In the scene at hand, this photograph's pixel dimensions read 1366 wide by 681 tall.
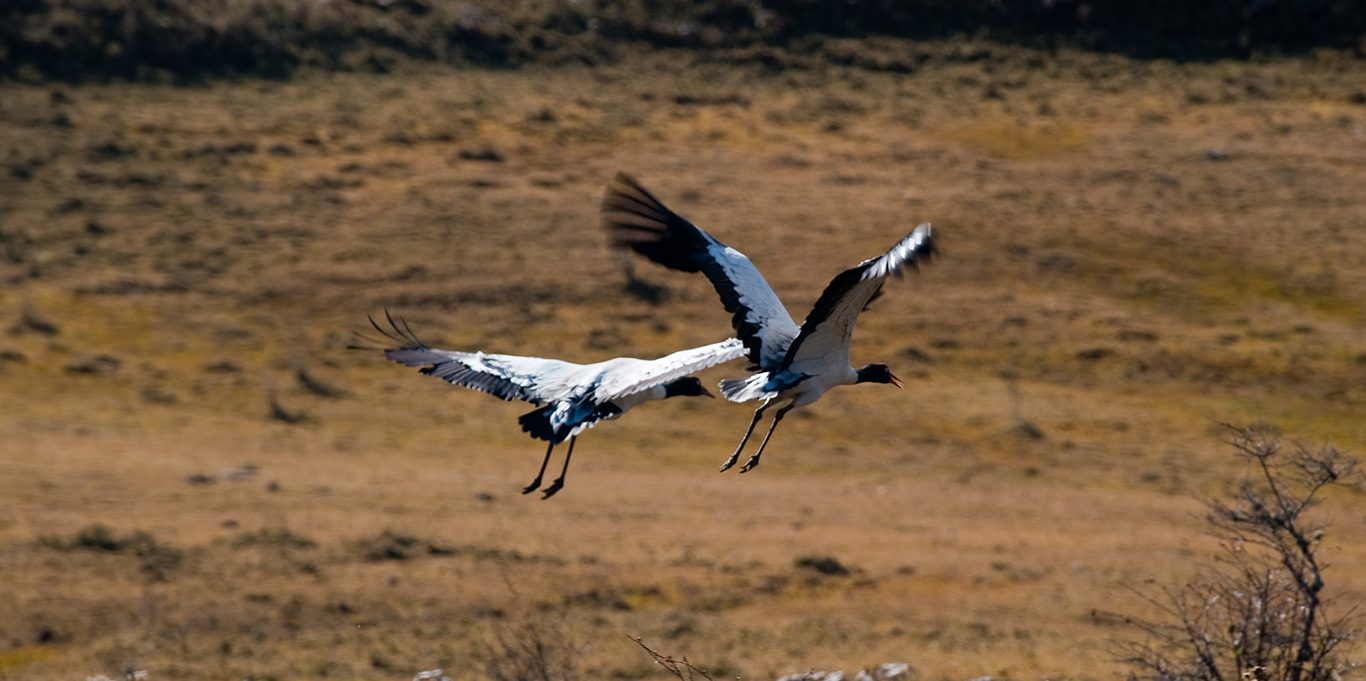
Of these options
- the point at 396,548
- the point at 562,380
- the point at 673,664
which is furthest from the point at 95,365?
the point at 673,664

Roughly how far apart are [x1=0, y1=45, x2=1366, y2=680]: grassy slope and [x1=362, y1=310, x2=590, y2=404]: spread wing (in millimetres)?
7266

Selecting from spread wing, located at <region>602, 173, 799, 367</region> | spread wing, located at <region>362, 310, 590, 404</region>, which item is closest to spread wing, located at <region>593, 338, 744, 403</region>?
spread wing, located at <region>602, 173, 799, 367</region>

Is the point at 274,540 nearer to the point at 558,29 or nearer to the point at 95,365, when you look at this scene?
the point at 95,365

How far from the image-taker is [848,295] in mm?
10523

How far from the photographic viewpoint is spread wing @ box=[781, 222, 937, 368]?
935 centimetres

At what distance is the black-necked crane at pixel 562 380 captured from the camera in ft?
37.3

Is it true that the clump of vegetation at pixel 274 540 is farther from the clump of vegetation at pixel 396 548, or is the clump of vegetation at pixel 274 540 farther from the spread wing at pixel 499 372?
the spread wing at pixel 499 372

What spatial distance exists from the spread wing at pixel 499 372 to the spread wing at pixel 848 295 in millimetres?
1600

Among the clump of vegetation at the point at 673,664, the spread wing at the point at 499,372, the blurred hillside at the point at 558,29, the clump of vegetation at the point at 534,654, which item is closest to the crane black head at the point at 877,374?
the spread wing at the point at 499,372

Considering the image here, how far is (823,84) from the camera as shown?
49.9 m

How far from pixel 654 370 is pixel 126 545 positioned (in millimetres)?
13624

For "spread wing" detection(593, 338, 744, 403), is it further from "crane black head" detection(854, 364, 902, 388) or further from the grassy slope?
the grassy slope

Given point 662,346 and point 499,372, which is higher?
point 499,372

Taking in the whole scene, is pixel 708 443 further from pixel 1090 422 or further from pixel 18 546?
pixel 18 546
